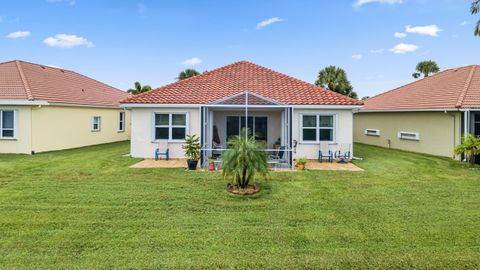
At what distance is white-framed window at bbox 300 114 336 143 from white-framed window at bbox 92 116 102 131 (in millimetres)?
15819

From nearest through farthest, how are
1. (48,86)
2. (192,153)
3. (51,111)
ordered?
(192,153) < (51,111) < (48,86)

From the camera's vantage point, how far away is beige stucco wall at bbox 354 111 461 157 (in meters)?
16.5

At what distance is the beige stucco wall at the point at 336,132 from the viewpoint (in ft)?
50.8

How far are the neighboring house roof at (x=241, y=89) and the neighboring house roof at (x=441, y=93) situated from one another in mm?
5763

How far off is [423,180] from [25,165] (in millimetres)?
16265

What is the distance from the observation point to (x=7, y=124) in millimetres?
17297

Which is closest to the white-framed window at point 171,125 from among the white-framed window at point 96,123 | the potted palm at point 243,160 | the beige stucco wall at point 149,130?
the beige stucco wall at point 149,130

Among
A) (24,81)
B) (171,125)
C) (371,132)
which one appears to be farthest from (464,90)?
(24,81)

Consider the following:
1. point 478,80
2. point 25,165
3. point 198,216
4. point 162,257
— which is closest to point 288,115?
point 198,216

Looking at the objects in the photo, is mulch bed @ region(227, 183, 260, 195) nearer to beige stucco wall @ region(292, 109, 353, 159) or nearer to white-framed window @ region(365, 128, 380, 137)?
beige stucco wall @ region(292, 109, 353, 159)

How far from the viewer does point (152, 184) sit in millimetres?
10227

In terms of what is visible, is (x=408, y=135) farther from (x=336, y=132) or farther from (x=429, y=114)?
(x=336, y=132)

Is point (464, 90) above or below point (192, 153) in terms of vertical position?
above

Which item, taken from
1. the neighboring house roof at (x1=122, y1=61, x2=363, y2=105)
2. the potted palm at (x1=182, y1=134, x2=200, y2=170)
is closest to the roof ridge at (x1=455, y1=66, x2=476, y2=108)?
the neighboring house roof at (x1=122, y1=61, x2=363, y2=105)
